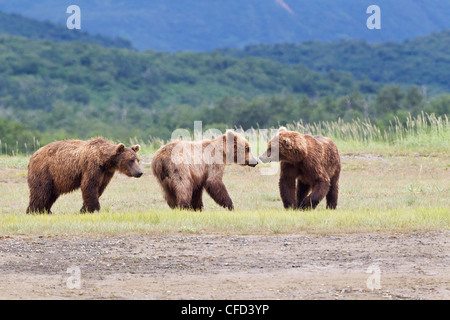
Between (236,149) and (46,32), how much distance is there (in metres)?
103

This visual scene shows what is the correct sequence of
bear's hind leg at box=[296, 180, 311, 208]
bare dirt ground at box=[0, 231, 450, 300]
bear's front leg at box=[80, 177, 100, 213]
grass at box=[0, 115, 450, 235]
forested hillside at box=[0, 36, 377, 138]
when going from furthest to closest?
forested hillside at box=[0, 36, 377, 138], bear's hind leg at box=[296, 180, 311, 208], bear's front leg at box=[80, 177, 100, 213], grass at box=[0, 115, 450, 235], bare dirt ground at box=[0, 231, 450, 300]

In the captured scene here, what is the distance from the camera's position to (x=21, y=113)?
6047 centimetres

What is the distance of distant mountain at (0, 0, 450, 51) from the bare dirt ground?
5143 inches

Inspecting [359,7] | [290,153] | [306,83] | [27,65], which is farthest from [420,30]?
[290,153]

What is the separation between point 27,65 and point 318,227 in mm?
70742

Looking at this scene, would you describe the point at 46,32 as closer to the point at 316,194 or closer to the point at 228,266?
the point at 316,194

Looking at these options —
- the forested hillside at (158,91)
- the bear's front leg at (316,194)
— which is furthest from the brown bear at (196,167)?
the forested hillside at (158,91)

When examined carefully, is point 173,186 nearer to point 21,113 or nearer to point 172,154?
point 172,154

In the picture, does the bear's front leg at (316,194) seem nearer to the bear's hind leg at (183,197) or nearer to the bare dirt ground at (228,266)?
the bear's hind leg at (183,197)

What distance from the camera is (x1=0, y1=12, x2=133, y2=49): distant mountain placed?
355 ft

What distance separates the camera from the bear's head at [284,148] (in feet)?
33.3

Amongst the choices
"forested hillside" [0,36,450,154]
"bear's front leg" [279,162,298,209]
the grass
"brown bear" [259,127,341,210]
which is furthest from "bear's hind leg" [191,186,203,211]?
"forested hillside" [0,36,450,154]

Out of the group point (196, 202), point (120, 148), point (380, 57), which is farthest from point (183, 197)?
point (380, 57)

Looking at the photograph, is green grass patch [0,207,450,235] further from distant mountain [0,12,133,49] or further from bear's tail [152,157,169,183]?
distant mountain [0,12,133,49]
